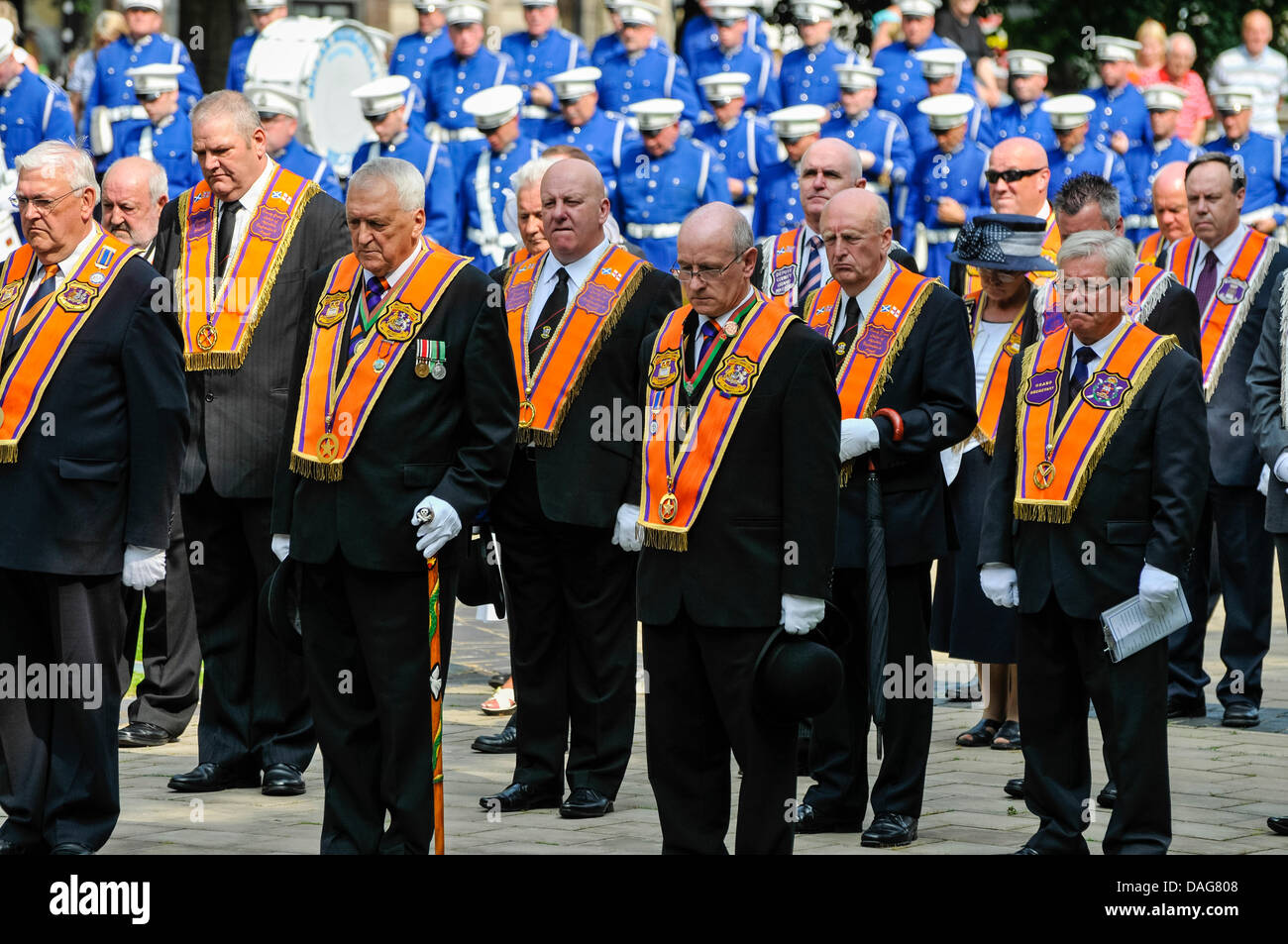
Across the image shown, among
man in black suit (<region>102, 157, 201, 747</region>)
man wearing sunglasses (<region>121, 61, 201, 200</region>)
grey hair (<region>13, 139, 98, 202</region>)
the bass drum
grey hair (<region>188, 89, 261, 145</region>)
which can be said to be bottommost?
man in black suit (<region>102, 157, 201, 747</region>)

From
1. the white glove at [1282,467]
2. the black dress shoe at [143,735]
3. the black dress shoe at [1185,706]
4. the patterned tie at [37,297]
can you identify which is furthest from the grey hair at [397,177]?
the black dress shoe at [1185,706]

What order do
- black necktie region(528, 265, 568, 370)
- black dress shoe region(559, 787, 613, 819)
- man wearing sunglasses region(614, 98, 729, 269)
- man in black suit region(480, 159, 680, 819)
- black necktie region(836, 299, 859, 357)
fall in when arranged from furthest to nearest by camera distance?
man wearing sunglasses region(614, 98, 729, 269) → black necktie region(528, 265, 568, 370) → man in black suit region(480, 159, 680, 819) → black dress shoe region(559, 787, 613, 819) → black necktie region(836, 299, 859, 357)

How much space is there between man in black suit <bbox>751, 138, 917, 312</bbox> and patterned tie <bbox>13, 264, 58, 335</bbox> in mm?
2601

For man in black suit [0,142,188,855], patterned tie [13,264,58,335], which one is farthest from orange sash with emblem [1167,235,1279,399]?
patterned tie [13,264,58,335]

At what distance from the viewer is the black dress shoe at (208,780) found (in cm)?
790

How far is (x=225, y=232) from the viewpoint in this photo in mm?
8031

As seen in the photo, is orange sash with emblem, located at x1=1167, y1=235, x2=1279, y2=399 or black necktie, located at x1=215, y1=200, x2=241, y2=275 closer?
black necktie, located at x1=215, y1=200, x2=241, y2=275

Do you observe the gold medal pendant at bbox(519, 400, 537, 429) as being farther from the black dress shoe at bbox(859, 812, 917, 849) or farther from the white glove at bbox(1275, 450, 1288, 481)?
the white glove at bbox(1275, 450, 1288, 481)

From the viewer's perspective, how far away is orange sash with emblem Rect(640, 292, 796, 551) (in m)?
6.15

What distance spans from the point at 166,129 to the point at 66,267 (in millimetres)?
8739

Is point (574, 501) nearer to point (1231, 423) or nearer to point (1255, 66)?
point (1231, 423)

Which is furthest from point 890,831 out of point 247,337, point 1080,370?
point 247,337

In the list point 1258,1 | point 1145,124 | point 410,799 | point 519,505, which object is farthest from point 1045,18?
point 410,799
